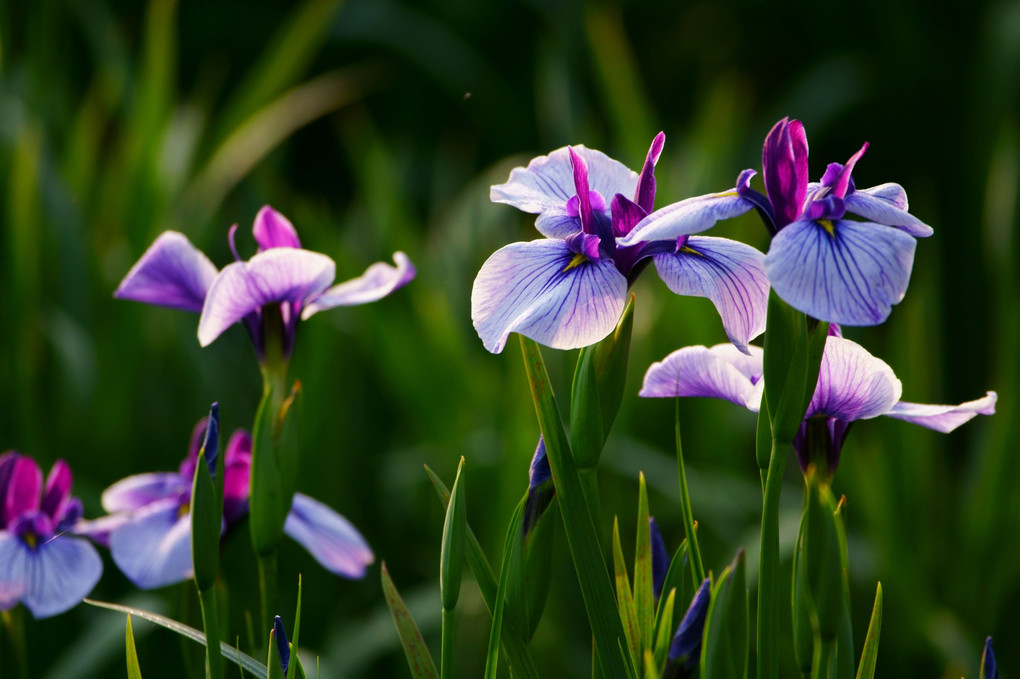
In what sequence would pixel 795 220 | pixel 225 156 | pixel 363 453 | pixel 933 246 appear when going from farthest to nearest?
pixel 933 246 < pixel 225 156 < pixel 363 453 < pixel 795 220

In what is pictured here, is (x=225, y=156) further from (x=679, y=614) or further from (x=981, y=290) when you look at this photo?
(x=981, y=290)

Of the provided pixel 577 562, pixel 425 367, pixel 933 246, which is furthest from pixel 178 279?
pixel 933 246

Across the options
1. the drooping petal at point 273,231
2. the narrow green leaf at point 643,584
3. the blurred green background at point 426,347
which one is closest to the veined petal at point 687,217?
the narrow green leaf at point 643,584

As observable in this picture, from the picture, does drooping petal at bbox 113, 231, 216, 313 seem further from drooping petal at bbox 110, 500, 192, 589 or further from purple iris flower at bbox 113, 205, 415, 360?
drooping petal at bbox 110, 500, 192, 589

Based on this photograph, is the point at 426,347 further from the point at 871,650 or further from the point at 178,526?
Result: the point at 871,650

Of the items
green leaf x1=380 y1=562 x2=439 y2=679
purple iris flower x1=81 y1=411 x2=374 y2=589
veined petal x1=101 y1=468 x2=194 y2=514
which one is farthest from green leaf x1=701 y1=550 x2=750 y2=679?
veined petal x1=101 y1=468 x2=194 y2=514

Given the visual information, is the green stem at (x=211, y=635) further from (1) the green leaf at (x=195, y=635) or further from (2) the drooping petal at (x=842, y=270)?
(2) the drooping petal at (x=842, y=270)
